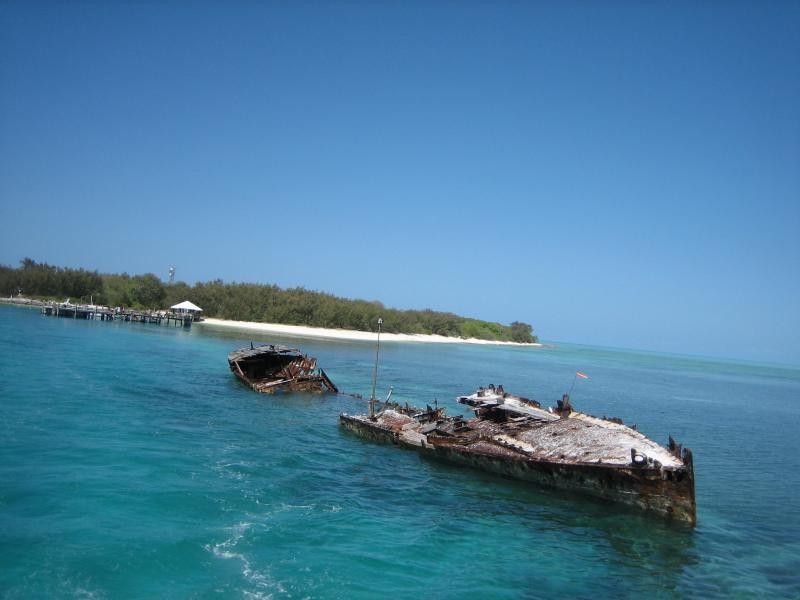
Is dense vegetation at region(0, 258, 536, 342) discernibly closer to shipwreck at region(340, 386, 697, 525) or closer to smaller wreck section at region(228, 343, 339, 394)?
smaller wreck section at region(228, 343, 339, 394)

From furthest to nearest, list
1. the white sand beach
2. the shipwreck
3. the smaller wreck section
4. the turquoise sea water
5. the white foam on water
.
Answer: the white sand beach < the smaller wreck section < the shipwreck < the turquoise sea water < the white foam on water

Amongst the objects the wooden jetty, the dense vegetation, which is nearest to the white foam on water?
the wooden jetty

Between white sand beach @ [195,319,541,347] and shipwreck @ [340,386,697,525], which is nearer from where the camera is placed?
shipwreck @ [340,386,697,525]

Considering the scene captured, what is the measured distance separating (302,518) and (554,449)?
31.5ft

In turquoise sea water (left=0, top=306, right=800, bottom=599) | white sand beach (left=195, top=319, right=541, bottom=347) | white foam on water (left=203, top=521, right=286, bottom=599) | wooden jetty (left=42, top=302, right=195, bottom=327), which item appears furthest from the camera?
white sand beach (left=195, top=319, right=541, bottom=347)

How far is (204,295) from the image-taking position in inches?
3888

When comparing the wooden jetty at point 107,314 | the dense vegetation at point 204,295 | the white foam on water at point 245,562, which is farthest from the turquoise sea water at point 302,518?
the dense vegetation at point 204,295

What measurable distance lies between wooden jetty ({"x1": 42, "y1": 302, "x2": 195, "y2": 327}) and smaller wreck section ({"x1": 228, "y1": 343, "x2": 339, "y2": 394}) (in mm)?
46403

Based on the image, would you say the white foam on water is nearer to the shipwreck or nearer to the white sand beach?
the shipwreck

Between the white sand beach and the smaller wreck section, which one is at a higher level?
the white sand beach

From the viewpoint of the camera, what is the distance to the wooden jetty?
72250 millimetres

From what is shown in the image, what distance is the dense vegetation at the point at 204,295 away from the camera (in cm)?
8956

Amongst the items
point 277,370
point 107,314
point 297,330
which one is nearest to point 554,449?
point 277,370

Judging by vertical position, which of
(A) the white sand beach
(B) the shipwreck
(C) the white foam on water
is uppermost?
(A) the white sand beach
